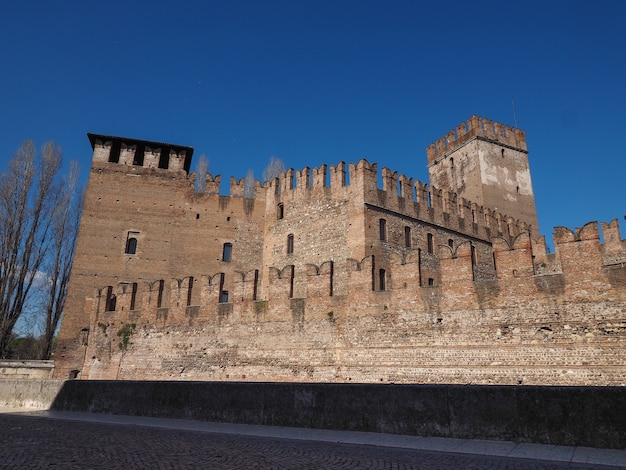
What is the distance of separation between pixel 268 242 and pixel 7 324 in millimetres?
13251

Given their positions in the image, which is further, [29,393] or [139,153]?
A: [139,153]

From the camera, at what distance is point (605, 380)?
10.6 m

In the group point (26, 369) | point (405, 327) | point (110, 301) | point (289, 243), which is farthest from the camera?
point (289, 243)

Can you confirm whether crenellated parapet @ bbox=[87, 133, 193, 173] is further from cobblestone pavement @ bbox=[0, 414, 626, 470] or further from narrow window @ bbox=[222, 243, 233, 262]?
cobblestone pavement @ bbox=[0, 414, 626, 470]

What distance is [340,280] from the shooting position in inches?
741

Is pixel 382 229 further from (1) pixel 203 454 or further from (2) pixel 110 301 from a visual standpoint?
(1) pixel 203 454

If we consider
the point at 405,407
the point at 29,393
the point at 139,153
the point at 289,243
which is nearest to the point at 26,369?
the point at 29,393

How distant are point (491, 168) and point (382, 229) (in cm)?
1282

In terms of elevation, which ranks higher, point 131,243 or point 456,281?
point 131,243

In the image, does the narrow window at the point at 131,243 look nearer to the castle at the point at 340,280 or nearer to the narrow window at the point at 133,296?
the castle at the point at 340,280

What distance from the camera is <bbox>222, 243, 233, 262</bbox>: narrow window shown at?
23.3 meters

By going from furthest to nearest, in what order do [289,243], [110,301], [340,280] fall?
[289,243] < [110,301] < [340,280]

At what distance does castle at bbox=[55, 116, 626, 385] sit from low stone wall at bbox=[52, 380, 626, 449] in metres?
5.75

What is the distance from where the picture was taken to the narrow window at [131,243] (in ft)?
73.5
